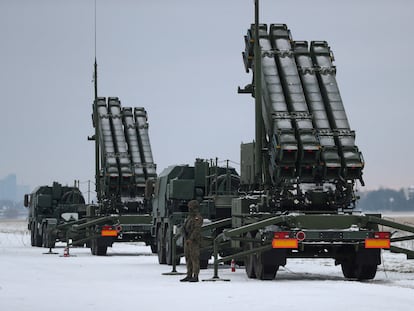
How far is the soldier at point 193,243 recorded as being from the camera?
22.6 m

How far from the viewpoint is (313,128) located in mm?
24844

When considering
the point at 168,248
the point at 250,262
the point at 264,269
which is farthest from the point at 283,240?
the point at 168,248

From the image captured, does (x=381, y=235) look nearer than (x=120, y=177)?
Yes

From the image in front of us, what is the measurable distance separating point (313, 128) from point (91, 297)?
8.61 meters

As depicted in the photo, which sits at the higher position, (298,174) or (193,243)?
(298,174)

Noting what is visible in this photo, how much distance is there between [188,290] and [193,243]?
2927 millimetres

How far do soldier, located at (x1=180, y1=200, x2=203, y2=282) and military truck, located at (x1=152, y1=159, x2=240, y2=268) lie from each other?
285 inches

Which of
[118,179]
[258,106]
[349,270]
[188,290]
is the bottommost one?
[188,290]

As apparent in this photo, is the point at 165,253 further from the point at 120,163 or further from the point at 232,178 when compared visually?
the point at 120,163

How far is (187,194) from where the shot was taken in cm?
3231

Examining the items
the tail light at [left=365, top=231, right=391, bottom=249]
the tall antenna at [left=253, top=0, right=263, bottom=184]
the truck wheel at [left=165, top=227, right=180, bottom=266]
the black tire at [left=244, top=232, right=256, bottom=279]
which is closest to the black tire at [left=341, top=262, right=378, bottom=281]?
the tail light at [left=365, top=231, right=391, bottom=249]

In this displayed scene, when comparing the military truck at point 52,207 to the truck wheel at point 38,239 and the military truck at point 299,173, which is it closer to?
the truck wheel at point 38,239

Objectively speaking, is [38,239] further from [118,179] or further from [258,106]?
[258,106]

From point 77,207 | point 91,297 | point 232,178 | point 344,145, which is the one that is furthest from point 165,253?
point 77,207
